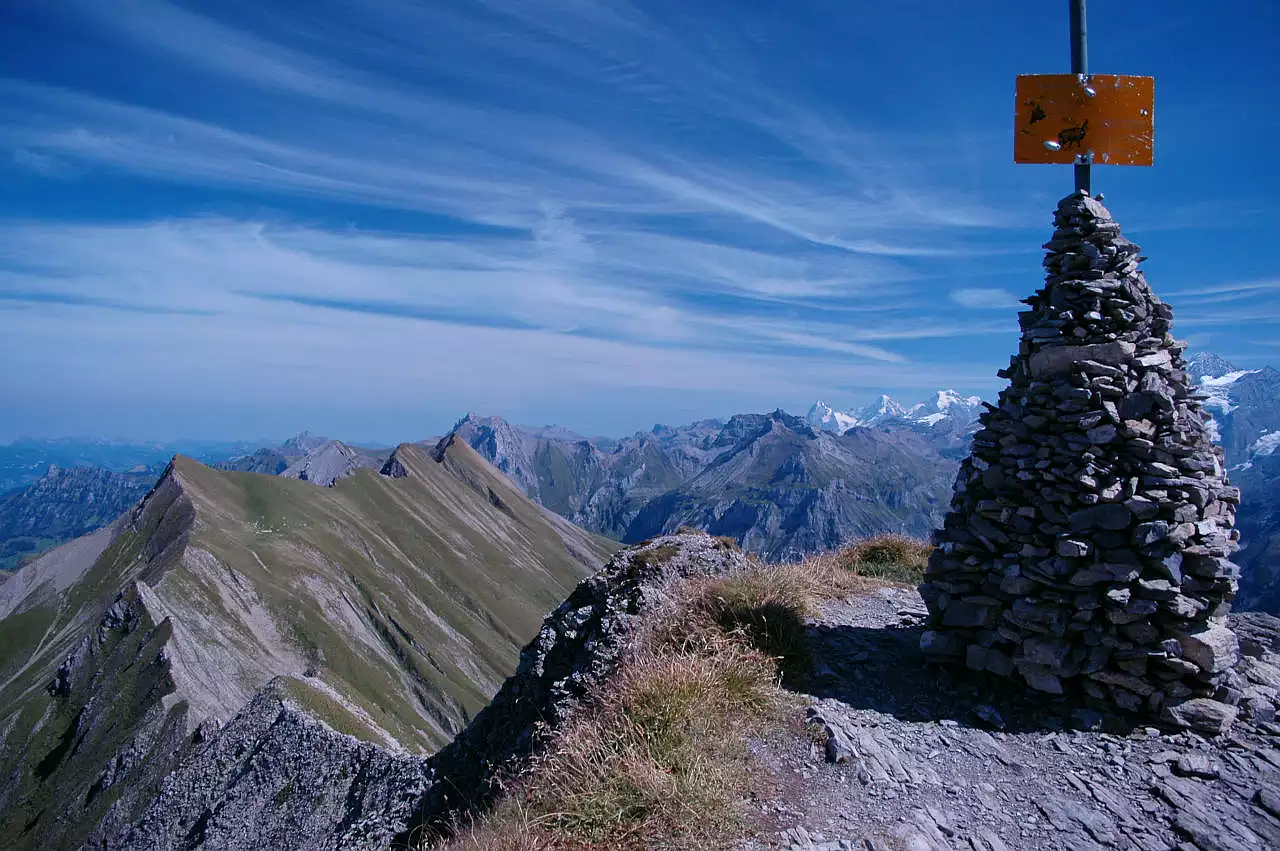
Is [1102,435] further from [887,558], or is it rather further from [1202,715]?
[887,558]

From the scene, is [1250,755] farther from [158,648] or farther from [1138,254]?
[158,648]

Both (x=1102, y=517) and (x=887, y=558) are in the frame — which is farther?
(x=887, y=558)

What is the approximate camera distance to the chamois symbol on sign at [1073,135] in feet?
37.6

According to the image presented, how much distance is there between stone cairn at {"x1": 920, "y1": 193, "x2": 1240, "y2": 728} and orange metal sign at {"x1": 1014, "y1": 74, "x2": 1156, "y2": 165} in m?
1.14

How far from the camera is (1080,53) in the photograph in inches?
449

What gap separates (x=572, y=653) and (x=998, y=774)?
7.80 meters

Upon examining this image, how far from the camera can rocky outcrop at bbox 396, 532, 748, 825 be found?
12.2 m

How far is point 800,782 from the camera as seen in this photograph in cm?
823

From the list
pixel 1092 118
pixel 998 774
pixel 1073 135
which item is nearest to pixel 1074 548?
pixel 998 774

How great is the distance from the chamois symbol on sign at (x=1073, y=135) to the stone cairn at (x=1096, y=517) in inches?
44.2

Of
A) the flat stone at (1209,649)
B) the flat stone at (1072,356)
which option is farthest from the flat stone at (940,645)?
the flat stone at (1072,356)

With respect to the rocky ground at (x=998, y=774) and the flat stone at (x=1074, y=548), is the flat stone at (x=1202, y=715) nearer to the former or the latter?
the rocky ground at (x=998, y=774)

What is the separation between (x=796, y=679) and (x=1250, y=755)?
5782 millimetres

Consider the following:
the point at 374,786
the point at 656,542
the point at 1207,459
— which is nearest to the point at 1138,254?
the point at 1207,459
